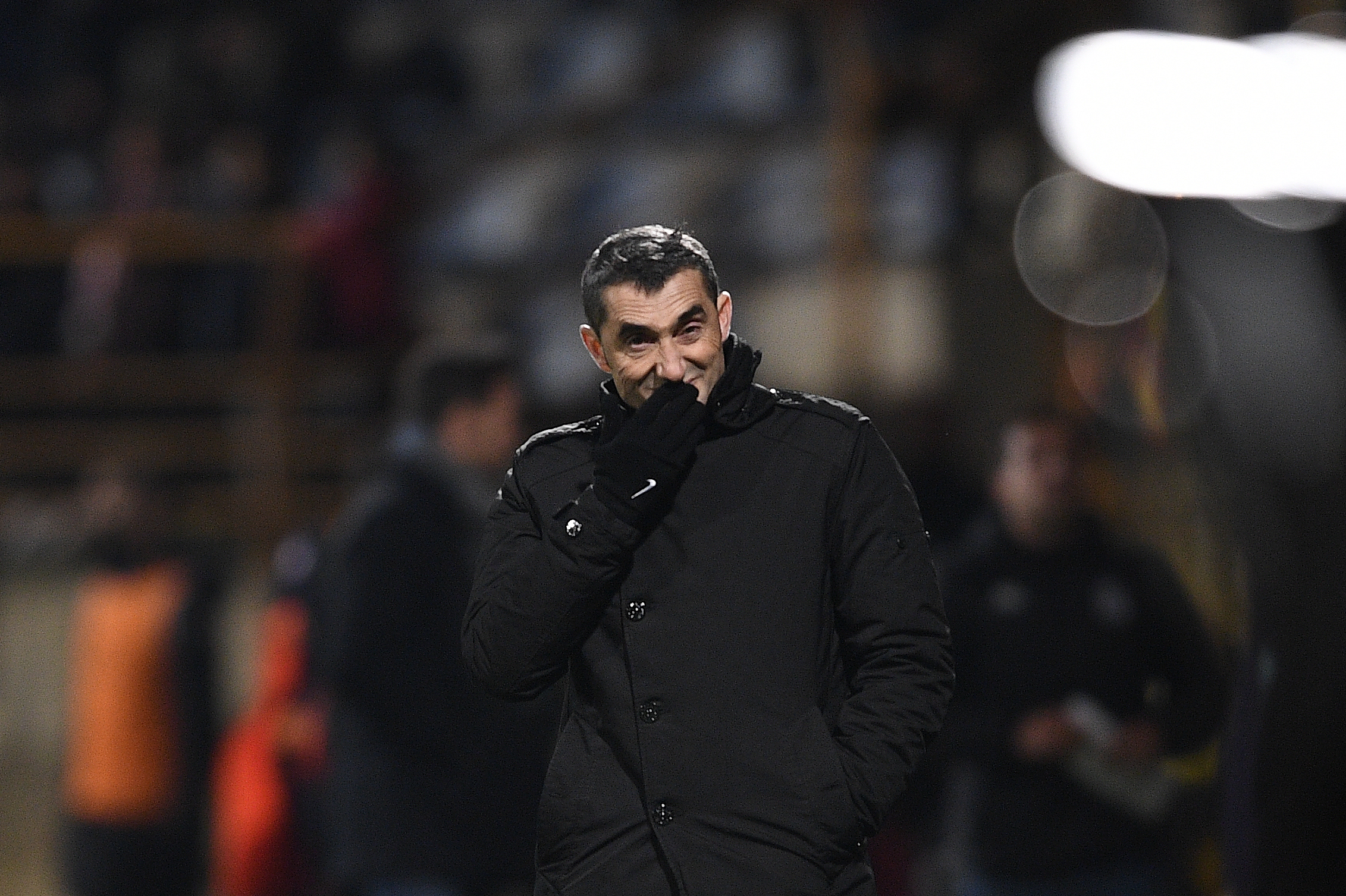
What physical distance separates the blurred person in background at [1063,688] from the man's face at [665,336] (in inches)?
90.9

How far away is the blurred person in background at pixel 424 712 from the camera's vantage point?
4.43 metres

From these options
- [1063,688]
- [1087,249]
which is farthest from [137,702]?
[1087,249]

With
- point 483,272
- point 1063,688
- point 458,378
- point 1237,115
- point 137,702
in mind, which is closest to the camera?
point 1237,115

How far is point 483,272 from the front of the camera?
10906 millimetres

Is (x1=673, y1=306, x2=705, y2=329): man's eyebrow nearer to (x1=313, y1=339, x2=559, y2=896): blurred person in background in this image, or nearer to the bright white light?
the bright white light

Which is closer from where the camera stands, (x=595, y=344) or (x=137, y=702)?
(x=595, y=344)

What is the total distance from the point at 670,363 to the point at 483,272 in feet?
28.8

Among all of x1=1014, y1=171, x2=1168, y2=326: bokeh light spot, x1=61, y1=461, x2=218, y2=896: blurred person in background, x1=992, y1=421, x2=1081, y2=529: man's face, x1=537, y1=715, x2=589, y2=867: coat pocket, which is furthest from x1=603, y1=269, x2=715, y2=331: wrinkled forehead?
x1=61, y1=461, x2=218, y2=896: blurred person in background

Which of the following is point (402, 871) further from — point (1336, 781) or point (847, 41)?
point (847, 41)

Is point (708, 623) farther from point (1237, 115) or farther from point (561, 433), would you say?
point (1237, 115)

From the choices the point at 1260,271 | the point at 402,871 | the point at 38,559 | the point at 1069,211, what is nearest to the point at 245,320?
the point at 38,559

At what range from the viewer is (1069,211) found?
318 inches

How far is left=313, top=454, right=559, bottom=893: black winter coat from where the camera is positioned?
443 centimetres

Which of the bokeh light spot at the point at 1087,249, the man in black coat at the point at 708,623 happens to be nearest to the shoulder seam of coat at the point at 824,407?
the man in black coat at the point at 708,623
